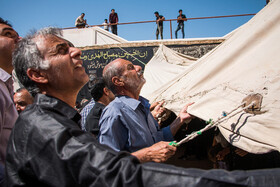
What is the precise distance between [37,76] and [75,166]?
550 mm

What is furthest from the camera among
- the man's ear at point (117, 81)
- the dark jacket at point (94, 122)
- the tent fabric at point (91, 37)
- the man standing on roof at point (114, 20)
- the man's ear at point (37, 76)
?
the man standing on roof at point (114, 20)

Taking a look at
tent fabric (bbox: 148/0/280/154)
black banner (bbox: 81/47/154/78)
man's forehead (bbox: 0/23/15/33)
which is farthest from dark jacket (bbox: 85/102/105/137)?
black banner (bbox: 81/47/154/78)

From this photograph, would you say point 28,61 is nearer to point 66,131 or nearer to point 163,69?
point 66,131

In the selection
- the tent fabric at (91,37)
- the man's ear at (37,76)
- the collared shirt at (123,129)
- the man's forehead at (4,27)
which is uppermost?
the tent fabric at (91,37)

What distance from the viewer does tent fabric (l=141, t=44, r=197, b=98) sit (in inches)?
151

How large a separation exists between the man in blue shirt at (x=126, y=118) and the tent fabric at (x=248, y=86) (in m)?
0.30

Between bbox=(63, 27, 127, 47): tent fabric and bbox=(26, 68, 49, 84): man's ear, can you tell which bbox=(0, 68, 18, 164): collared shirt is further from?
bbox=(63, 27, 127, 47): tent fabric

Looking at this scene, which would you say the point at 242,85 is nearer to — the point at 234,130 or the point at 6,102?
the point at 234,130

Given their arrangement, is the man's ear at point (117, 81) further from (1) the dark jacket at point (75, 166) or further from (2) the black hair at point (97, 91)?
(1) the dark jacket at point (75, 166)

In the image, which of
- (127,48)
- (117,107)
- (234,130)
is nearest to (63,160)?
(117,107)

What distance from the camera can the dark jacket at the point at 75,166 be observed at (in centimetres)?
39

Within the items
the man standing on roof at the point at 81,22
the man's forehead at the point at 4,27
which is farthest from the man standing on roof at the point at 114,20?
the man's forehead at the point at 4,27

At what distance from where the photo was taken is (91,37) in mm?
9453

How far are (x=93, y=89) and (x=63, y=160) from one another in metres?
2.09
